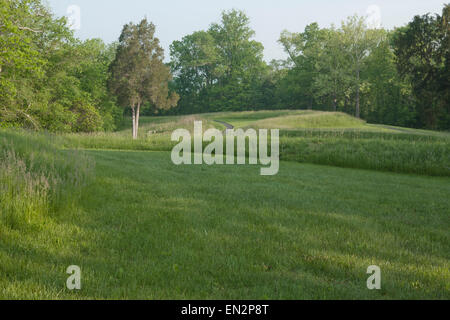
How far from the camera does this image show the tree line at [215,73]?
86.7ft

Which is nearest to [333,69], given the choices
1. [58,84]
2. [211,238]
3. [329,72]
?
[329,72]

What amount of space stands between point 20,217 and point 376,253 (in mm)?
5418

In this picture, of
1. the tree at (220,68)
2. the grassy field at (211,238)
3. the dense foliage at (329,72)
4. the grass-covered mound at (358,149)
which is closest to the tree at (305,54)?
the dense foliage at (329,72)

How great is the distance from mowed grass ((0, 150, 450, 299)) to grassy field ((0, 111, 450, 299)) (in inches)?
0.7

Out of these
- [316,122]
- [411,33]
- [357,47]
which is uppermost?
[357,47]

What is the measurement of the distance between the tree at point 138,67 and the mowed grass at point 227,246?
876 inches

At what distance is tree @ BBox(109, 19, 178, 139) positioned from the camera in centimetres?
2873

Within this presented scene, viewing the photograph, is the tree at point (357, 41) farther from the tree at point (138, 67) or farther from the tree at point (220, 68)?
the tree at point (138, 67)

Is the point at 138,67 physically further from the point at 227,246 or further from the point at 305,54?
the point at 305,54

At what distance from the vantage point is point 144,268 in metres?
4.00

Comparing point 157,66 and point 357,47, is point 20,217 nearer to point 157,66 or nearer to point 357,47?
point 157,66

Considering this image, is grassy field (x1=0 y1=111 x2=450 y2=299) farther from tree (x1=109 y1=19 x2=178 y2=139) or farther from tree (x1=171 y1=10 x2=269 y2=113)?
tree (x1=171 y1=10 x2=269 y2=113)

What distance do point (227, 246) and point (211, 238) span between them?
0.36 m
